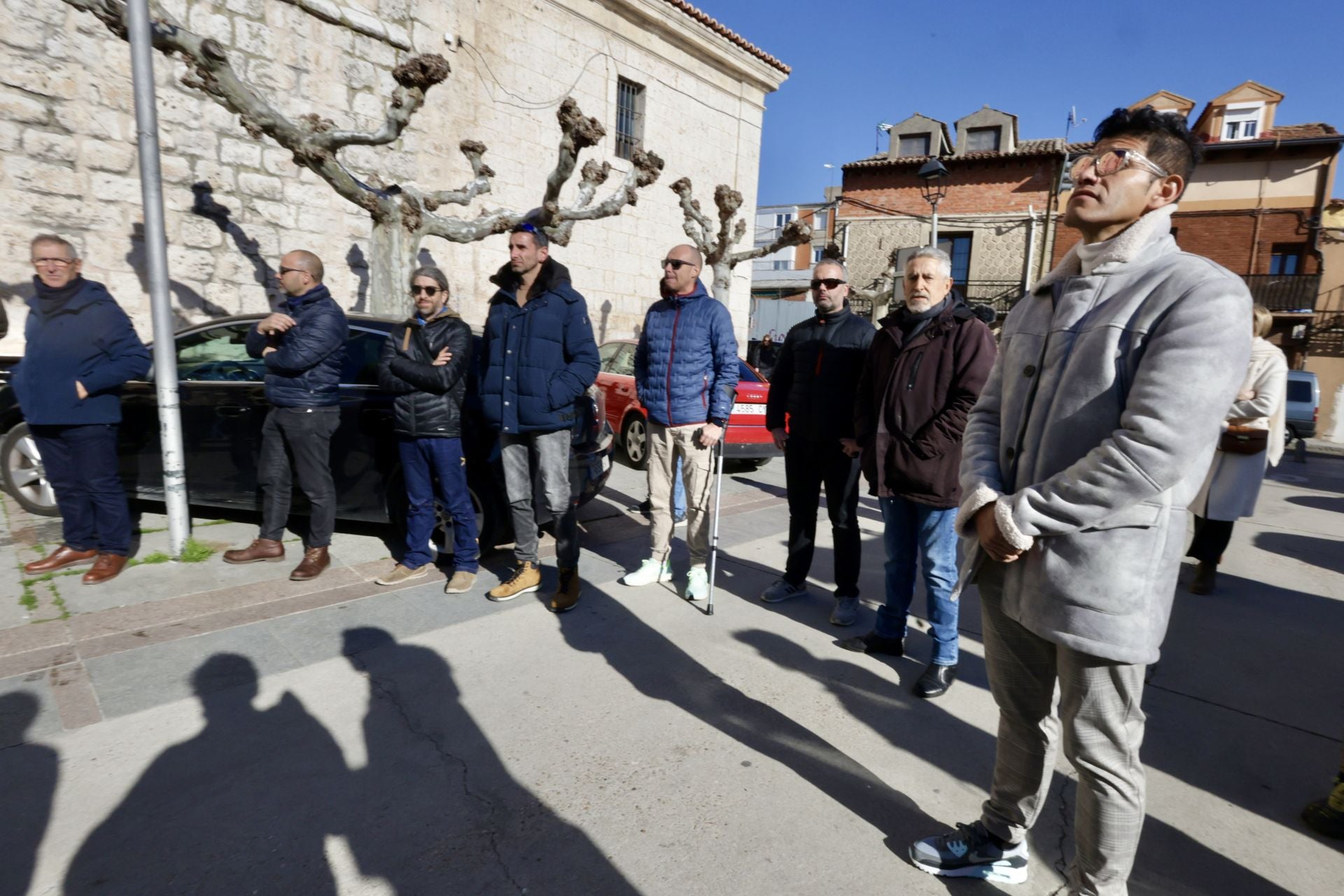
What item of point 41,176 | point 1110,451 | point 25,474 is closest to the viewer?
point 1110,451

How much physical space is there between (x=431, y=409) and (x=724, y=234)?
10.1 m

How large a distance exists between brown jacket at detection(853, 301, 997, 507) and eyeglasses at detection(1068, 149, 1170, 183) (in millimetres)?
1511

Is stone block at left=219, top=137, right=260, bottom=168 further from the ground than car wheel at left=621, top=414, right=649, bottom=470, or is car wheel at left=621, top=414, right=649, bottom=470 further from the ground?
stone block at left=219, top=137, right=260, bottom=168

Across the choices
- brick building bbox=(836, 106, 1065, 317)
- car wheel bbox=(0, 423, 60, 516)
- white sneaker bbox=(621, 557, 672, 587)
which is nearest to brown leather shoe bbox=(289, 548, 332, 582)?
A: white sneaker bbox=(621, 557, 672, 587)

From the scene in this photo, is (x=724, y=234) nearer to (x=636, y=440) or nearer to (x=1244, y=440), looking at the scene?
(x=636, y=440)

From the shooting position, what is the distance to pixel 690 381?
4281 mm

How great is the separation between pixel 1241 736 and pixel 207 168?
11509 millimetres

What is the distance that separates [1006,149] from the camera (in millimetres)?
28000

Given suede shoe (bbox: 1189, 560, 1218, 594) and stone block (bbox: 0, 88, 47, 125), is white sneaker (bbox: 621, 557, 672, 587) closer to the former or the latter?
suede shoe (bbox: 1189, 560, 1218, 594)

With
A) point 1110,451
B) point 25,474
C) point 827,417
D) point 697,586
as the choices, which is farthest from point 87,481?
point 1110,451

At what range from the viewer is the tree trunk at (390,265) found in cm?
709

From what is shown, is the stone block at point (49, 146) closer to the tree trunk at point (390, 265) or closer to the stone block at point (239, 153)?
the stone block at point (239, 153)

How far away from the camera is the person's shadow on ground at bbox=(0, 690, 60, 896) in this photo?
2086 millimetres

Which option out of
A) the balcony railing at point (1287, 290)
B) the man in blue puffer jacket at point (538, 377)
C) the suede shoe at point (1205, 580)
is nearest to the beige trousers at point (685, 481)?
the man in blue puffer jacket at point (538, 377)
